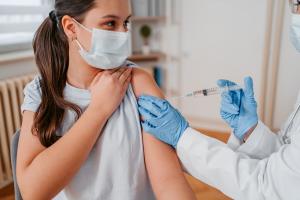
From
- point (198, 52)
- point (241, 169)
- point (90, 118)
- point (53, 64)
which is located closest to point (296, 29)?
point (241, 169)

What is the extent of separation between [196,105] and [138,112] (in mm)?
2422

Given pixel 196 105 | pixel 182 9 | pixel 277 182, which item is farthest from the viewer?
pixel 196 105

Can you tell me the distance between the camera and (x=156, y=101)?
1.03 meters

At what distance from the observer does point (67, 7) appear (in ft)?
3.20

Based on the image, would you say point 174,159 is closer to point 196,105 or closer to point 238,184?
point 238,184

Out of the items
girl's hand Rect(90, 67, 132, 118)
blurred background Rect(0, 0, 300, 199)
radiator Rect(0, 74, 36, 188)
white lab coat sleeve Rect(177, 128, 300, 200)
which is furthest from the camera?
blurred background Rect(0, 0, 300, 199)

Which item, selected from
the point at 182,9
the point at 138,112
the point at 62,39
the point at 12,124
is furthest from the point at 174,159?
the point at 182,9

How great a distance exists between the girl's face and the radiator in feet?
4.19

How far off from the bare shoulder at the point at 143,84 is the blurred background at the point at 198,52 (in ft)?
4.47

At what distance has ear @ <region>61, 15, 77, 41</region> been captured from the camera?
0.98 metres

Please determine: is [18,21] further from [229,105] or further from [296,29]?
[296,29]

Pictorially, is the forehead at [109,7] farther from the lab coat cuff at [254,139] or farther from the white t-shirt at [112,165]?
the lab coat cuff at [254,139]

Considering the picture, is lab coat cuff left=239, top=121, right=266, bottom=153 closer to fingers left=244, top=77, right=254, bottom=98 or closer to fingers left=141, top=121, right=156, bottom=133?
fingers left=244, top=77, right=254, bottom=98

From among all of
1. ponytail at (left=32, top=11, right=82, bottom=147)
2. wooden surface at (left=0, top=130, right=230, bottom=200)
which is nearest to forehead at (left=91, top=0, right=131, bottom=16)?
ponytail at (left=32, top=11, right=82, bottom=147)
